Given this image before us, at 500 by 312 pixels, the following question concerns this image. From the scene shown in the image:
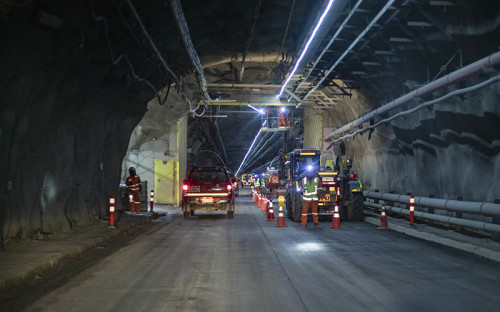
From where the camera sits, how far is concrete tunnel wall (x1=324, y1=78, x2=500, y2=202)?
13438 mm

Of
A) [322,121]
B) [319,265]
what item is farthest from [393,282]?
[322,121]

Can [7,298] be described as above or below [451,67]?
below

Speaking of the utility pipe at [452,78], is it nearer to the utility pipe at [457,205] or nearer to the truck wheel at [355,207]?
the utility pipe at [457,205]

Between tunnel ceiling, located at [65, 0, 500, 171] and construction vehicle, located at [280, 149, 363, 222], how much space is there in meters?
3.75

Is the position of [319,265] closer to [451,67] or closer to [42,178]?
[42,178]

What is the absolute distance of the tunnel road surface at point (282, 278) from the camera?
21.6 ft

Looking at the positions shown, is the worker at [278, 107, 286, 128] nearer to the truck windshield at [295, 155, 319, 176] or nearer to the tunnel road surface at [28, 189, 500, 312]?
the truck windshield at [295, 155, 319, 176]

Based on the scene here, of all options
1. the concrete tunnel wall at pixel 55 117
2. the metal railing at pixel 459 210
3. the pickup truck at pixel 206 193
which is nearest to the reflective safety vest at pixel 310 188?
the metal railing at pixel 459 210

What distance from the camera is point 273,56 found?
24.9m

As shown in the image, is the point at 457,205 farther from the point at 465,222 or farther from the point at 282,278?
the point at 282,278

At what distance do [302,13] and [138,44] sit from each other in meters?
6.65

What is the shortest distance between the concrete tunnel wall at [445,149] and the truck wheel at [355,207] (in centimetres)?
201

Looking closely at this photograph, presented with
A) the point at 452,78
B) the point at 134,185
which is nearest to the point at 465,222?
the point at 452,78

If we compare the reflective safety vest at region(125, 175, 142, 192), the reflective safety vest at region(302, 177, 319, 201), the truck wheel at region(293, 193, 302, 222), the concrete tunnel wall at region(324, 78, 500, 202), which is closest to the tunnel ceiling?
the concrete tunnel wall at region(324, 78, 500, 202)
